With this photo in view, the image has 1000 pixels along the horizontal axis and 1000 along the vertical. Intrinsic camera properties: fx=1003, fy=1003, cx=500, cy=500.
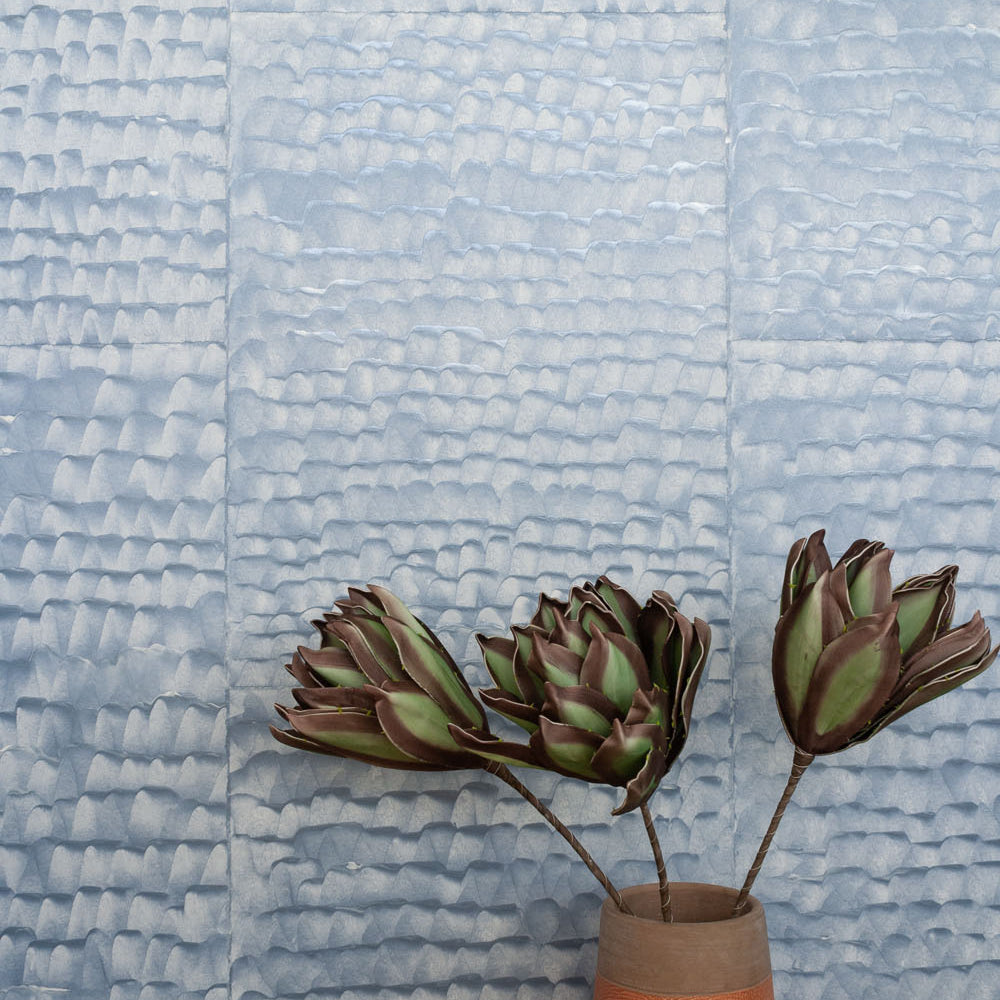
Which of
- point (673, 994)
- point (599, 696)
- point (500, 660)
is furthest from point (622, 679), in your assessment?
point (673, 994)

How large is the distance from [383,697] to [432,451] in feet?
0.96

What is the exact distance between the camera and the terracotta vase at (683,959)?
0.74 m

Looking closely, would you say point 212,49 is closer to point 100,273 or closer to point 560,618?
point 100,273

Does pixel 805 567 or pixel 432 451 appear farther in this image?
pixel 432 451

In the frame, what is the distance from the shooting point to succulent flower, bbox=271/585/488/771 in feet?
2.43

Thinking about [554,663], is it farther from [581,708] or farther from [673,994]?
[673,994]

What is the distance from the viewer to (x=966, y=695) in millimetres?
957

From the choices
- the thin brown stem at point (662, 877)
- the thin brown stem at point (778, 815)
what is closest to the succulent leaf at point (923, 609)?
the thin brown stem at point (778, 815)

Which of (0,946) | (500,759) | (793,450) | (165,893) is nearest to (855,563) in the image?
(793,450)

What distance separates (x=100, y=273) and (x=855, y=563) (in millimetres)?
727

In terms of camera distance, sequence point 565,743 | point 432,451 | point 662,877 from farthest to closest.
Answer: point 432,451 → point 662,877 → point 565,743

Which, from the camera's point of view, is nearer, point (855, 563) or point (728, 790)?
point (855, 563)

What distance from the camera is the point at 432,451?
37.4 inches

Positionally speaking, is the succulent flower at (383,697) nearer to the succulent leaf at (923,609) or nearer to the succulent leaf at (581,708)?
the succulent leaf at (581,708)
